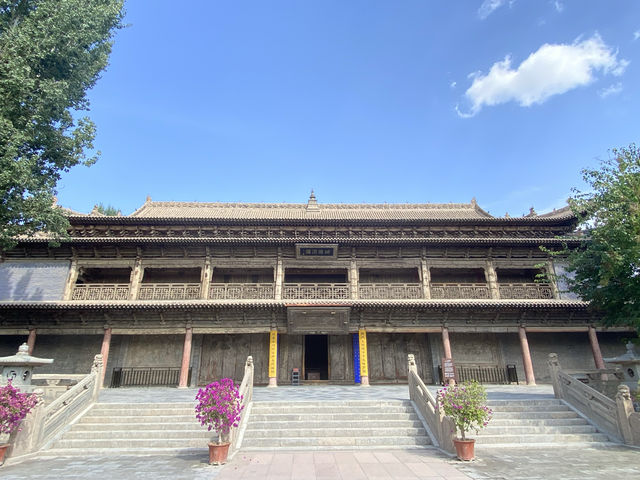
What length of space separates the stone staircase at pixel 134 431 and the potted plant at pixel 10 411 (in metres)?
0.82

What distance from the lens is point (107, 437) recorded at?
773 centimetres

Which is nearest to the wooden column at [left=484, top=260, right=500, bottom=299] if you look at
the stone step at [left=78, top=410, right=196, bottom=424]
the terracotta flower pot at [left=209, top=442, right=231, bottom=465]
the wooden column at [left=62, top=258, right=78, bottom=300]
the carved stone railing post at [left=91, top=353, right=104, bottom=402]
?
the stone step at [left=78, top=410, right=196, bottom=424]

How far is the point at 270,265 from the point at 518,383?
1169cm

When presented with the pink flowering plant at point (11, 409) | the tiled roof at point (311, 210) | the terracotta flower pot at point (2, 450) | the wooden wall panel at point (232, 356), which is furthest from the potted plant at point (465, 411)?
the tiled roof at point (311, 210)

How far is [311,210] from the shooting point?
70.2 ft

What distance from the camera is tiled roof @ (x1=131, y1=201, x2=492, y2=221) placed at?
20.7 metres

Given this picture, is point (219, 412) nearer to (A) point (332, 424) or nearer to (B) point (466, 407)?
(A) point (332, 424)

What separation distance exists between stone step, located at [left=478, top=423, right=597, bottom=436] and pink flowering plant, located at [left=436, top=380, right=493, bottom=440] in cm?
157

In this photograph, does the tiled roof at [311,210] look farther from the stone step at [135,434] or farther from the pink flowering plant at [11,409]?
the pink flowering plant at [11,409]

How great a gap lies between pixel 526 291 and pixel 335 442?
11990mm

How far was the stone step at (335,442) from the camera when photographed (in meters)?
7.40

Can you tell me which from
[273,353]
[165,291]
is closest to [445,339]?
[273,353]

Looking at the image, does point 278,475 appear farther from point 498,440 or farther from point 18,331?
point 18,331

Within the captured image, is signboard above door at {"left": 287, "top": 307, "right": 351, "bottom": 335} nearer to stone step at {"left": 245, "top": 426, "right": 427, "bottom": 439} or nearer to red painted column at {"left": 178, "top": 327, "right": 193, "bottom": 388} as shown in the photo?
red painted column at {"left": 178, "top": 327, "right": 193, "bottom": 388}
